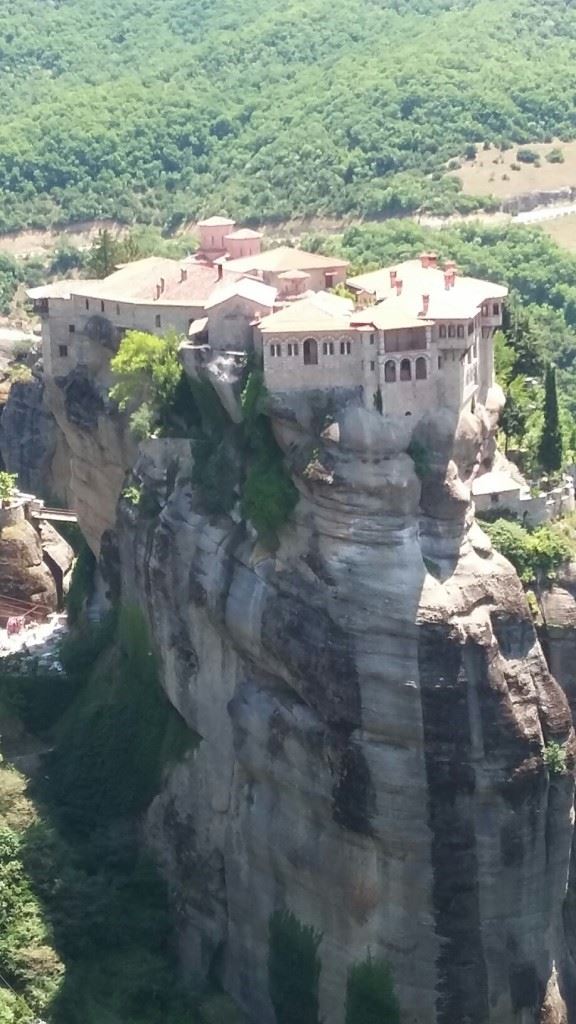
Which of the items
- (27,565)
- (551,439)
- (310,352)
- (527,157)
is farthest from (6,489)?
(527,157)

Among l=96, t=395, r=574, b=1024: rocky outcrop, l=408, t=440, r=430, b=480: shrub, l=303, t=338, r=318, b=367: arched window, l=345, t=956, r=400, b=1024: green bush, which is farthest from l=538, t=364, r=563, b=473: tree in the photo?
l=345, t=956, r=400, b=1024: green bush

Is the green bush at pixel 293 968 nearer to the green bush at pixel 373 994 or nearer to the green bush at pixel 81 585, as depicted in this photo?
the green bush at pixel 373 994

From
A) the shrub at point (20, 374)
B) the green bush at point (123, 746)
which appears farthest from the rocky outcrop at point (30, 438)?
the green bush at point (123, 746)

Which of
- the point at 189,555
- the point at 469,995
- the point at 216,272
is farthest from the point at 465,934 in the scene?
the point at 216,272

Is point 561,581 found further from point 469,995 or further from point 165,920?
point 165,920

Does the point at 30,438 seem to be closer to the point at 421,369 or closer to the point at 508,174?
the point at 421,369

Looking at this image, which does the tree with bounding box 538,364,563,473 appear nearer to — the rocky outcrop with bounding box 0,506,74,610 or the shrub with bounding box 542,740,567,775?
the shrub with bounding box 542,740,567,775
